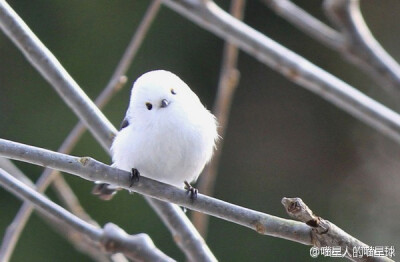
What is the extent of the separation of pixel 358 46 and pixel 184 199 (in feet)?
1.70

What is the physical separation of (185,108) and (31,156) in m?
0.56

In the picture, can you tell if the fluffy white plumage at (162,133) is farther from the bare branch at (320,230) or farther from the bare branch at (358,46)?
the bare branch at (320,230)

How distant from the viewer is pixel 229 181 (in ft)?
12.0

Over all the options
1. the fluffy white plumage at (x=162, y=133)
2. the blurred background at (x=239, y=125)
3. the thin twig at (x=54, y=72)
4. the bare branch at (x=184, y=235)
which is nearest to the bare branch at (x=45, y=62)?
the thin twig at (x=54, y=72)

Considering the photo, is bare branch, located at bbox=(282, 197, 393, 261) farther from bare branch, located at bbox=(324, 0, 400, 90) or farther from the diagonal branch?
bare branch, located at bbox=(324, 0, 400, 90)

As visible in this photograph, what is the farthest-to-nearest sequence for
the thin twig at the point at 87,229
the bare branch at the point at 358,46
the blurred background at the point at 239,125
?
the blurred background at the point at 239,125 → the bare branch at the point at 358,46 → the thin twig at the point at 87,229

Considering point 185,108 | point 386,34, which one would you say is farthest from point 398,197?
point 185,108

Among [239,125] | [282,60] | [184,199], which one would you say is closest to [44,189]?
[184,199]

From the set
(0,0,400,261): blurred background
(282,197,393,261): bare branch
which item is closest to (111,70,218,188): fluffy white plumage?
(282,197,393,261): bare branch

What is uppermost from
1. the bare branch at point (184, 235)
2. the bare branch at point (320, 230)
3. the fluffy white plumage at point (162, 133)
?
the fluffy white plumage at point (162, 133)

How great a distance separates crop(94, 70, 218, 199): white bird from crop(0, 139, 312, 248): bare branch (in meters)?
0.35

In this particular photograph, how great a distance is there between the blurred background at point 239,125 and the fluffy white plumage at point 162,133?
172cm

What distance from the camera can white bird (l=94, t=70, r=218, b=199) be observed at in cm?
163

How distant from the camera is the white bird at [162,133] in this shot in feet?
5.34
